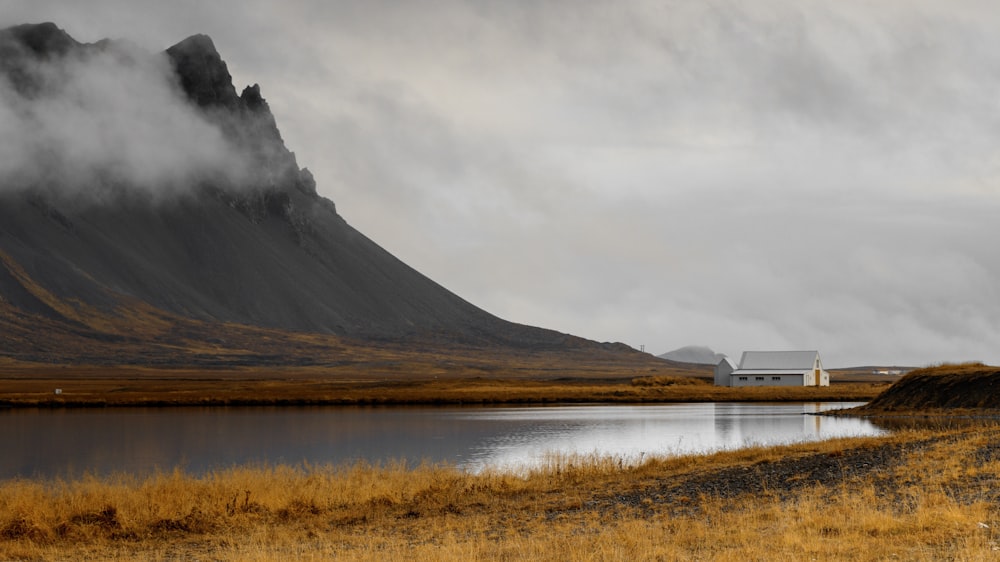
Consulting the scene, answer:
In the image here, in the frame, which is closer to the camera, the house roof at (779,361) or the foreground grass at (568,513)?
the foreground grass at (568,513)

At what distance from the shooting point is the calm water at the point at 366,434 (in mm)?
42156

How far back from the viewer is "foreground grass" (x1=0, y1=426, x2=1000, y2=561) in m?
15.6

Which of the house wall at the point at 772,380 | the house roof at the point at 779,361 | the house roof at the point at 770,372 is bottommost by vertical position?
the house wall at the point at 772,380

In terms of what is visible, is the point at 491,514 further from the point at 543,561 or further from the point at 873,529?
the point at 873,529

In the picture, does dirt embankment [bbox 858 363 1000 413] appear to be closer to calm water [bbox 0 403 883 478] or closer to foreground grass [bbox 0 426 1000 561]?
calm water [bbox 0 403 883 478]

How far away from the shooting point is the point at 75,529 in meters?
20.7

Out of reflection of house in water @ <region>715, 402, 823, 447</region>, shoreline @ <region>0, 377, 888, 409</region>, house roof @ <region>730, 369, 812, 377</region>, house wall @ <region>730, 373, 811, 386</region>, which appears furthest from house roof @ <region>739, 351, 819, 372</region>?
reflection of house in water @ <region>715, 402, 823, 447</region>

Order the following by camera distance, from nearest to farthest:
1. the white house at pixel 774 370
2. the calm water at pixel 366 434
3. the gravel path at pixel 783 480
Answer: the gravel path at pixel 783 480 < the calm water at pixel 366 434 < the white house at pixel 774 370

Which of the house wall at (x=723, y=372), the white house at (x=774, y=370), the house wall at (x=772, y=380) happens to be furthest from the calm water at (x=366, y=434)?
the house wall at (x=723, y=372)

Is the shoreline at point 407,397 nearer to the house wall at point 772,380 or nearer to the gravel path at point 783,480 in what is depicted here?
the house wall at point 772,380

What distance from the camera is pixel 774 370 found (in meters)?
121

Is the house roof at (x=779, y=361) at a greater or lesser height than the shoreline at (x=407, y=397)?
greater

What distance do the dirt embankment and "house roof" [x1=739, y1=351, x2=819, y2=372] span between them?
55732 millimetres

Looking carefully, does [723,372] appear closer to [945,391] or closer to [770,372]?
[770,372]
